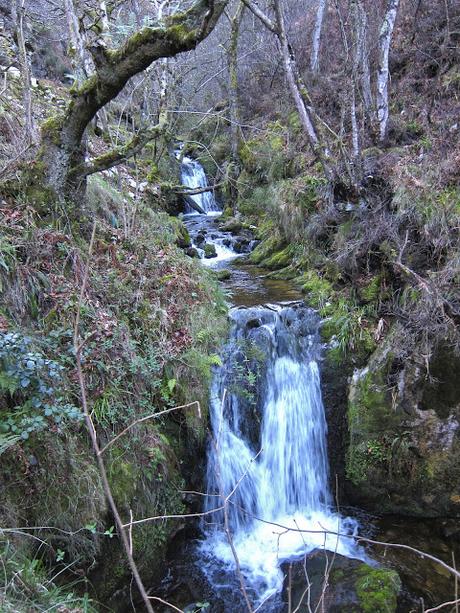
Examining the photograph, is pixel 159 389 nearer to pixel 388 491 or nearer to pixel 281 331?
pixel 281 331

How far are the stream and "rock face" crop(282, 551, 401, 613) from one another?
0.15 ft

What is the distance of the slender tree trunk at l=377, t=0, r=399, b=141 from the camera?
7184mm

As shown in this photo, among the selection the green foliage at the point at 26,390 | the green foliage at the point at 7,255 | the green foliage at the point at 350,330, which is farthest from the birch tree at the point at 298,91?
the green foliage at the point at 26,390

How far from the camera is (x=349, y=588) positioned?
13.1 ft

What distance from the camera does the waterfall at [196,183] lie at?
12840mm

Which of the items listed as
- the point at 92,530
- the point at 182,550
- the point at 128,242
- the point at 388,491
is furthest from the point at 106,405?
the point at 388,491

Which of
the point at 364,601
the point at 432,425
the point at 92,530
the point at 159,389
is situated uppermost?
the point at 159,389

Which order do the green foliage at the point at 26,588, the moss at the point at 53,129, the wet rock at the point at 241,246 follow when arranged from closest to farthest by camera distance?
the green foliage at the point at 26,588 → the moss at the point at 53,129 → the wet rock at the point at 241,246

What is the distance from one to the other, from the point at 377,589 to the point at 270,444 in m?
2.01

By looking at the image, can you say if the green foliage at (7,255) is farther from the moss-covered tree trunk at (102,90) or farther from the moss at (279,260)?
the moss at (279,260)

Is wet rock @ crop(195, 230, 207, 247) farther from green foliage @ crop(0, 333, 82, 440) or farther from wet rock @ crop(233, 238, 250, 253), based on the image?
green foliage @ crop(0, 333, 82, 440)

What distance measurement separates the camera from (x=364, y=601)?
3.84 metres

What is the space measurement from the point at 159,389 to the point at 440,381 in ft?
11.0

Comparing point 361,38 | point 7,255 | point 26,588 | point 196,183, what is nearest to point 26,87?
point 7,255
